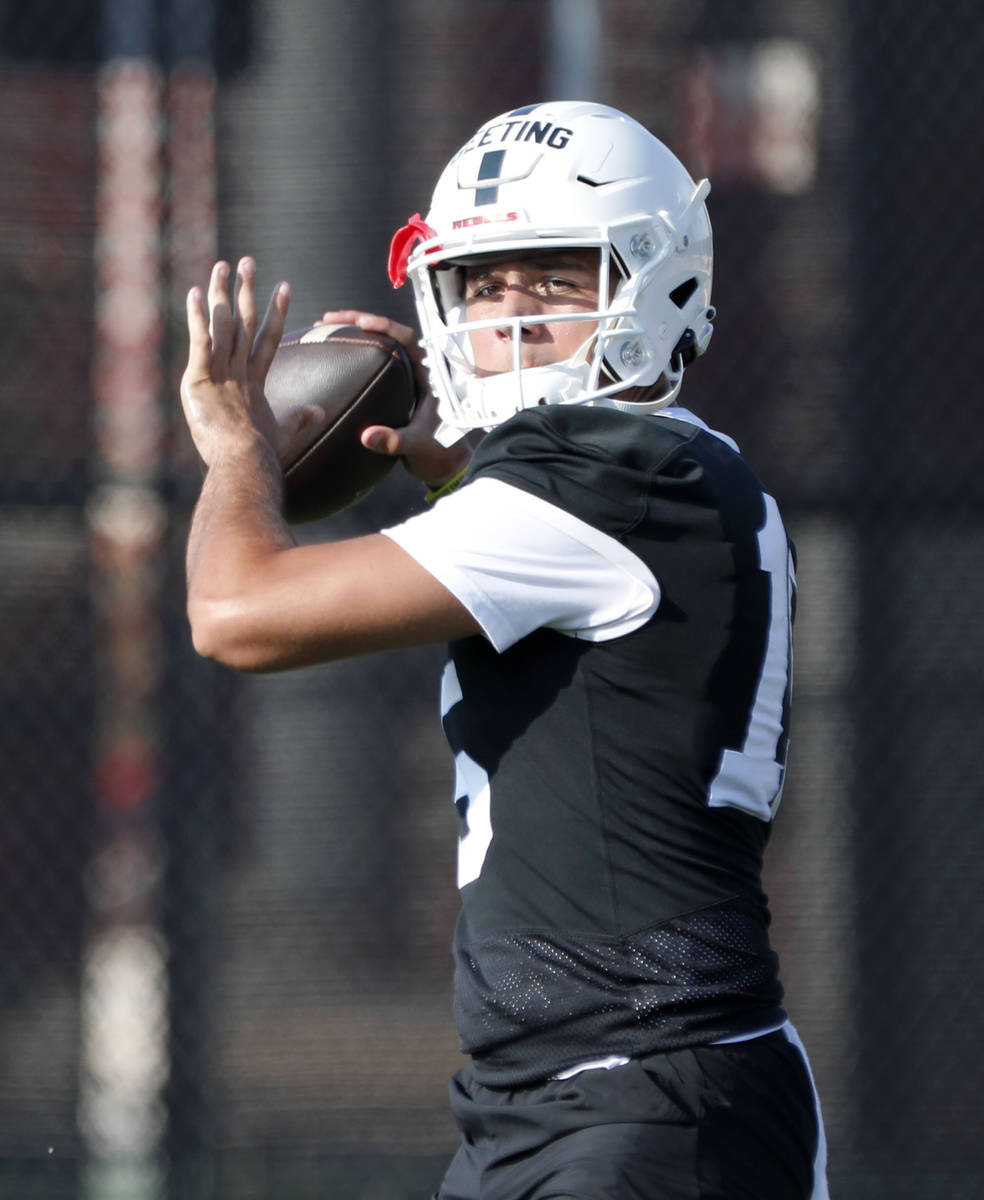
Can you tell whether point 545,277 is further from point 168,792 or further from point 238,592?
point 168,792

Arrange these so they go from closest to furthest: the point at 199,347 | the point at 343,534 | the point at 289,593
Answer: the point at 289,593 → the point at 199,347 → the point at 343,534

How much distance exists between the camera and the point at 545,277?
204 cm

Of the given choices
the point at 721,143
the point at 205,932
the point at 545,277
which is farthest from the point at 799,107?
the point at 205,932

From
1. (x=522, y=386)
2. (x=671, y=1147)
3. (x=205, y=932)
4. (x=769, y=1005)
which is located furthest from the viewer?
(x=205, y=932)

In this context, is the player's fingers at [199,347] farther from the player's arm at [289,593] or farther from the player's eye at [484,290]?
the player's eye at [484,290]

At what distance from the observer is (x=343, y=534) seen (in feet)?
12.2

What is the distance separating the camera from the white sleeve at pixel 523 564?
65.4 inches

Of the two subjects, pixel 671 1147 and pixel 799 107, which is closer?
pixel 671 1147

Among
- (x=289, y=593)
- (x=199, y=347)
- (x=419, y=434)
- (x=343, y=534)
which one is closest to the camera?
(x=289, y=593)

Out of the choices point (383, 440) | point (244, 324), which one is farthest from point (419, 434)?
point (244, 324)

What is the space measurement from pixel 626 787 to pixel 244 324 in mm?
732

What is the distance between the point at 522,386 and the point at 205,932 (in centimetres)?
204

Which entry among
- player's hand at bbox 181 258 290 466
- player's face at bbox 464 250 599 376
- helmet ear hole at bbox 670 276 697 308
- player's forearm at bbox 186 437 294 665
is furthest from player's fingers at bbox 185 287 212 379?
helmet ear hole at bbox 670 276 697 308

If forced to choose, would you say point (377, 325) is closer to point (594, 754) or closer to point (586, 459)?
point (586, 459)
